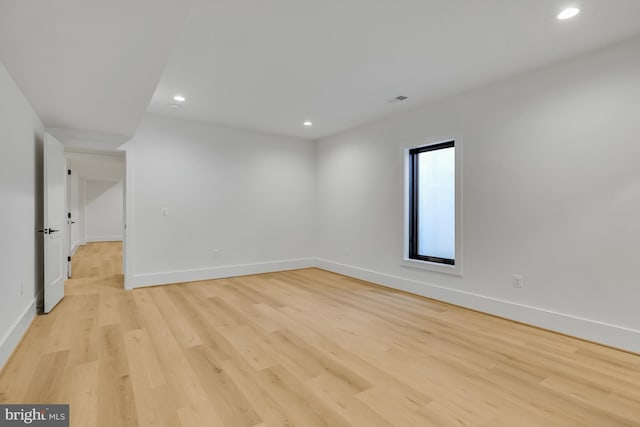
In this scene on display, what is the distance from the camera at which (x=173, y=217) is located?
196 inches

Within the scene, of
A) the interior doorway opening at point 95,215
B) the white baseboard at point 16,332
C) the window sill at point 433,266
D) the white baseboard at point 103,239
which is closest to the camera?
the white baseboard at point 16,332

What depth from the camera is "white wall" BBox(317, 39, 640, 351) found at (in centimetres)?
271

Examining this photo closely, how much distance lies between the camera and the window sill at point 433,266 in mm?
3925

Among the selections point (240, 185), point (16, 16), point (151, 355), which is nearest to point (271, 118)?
point (240, 185)

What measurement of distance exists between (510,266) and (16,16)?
4.48 metres

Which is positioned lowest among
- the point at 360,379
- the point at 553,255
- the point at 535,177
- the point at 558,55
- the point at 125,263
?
the point at 360,379

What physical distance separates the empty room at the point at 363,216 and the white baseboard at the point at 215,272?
0.04 metres

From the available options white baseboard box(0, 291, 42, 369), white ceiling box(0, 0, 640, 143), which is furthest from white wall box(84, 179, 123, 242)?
white baseboard box(0, 291, 42, 369)

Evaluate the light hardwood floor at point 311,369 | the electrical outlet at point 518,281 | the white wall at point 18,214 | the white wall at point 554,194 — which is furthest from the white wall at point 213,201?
the electrical outlet at point 518,281

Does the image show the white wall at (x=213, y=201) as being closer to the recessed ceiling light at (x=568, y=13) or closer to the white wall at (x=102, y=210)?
the recessed ceiling light at (x=568, y=13)

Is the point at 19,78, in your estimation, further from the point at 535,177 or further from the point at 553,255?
the point at 553,255

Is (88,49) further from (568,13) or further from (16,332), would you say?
(568,13)

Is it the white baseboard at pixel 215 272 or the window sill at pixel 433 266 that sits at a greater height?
the window sill at pixel 433 266

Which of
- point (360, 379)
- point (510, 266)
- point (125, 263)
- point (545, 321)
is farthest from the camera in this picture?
point (125, 263)
